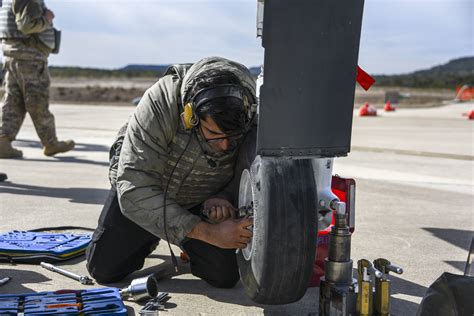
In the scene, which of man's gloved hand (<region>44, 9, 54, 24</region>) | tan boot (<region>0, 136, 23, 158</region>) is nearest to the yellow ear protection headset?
man's gloved hand (<region>44, 9, 54, 24</region>)

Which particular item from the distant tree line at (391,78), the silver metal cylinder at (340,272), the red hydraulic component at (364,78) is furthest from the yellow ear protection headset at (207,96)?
the distant tree line at (391,78)

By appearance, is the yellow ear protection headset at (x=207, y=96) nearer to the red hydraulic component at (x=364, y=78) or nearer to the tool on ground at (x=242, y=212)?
the tool on ground at (x=242, y=212)

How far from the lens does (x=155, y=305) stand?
2.77 meters

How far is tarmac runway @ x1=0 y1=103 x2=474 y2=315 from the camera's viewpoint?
3.17 m

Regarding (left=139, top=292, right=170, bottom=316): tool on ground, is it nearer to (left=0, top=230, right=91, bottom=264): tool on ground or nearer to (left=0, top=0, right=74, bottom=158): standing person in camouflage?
(left=0, top=230, right=91, bottom=264): tool on ground

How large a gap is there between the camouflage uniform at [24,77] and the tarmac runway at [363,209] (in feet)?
1.58

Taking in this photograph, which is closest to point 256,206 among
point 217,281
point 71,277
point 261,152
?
point 261,152

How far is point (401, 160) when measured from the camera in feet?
27.0

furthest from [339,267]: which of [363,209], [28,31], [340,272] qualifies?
[28,31]

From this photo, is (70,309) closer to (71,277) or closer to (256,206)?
(71,277)

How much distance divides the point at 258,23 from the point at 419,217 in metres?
2.96

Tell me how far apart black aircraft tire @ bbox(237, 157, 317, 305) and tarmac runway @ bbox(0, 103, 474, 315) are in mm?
450

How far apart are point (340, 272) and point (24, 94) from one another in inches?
221

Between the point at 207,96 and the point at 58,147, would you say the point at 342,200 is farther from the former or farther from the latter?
the point at 58,147
